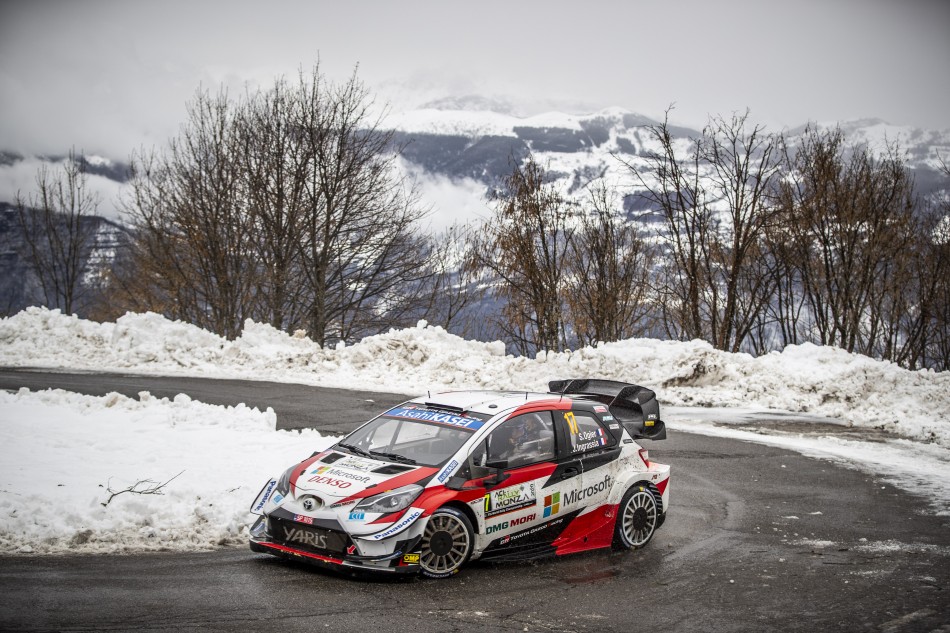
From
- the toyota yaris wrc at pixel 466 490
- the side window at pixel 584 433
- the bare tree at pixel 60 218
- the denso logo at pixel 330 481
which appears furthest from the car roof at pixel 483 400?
the bare tree at pixel 60 218

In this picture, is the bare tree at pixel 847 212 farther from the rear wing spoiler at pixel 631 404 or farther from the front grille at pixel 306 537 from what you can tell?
the front grille at pixel 306 537

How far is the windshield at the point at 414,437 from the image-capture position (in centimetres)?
691

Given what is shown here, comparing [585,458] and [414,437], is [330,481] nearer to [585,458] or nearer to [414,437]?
[414,437]

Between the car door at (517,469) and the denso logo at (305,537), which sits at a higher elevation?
the car door at (517,469)

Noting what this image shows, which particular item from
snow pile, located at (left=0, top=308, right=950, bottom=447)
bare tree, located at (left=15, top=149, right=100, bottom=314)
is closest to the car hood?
snow pile, located at (left=0, top=308, right=950, bottom=447)

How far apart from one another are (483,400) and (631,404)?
12.6ft

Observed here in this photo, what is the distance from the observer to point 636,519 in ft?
25.9

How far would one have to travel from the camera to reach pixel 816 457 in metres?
12.9

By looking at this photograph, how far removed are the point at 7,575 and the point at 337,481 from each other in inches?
96.1

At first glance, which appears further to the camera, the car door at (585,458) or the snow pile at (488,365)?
the snow pile at (488,365)

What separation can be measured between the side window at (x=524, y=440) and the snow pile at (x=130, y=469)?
100 inches

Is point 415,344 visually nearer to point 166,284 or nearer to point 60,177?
point 166,284

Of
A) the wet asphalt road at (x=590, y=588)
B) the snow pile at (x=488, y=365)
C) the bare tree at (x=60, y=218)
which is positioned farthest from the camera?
the bare tree at (x=60, y=218)

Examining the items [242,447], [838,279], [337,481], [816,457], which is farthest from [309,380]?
[838,279]
